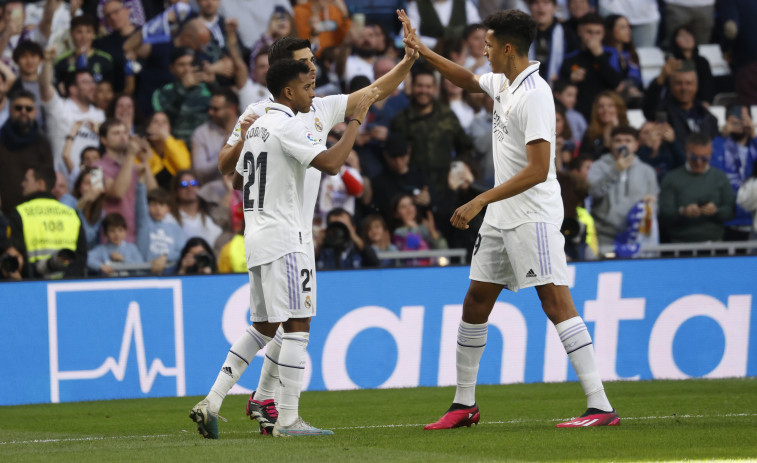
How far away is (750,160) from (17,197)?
8280 mm

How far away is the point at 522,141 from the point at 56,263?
5.50 m

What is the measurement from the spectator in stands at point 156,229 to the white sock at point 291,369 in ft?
17.7

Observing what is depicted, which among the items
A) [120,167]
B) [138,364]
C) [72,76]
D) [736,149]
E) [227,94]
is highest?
[72,76]

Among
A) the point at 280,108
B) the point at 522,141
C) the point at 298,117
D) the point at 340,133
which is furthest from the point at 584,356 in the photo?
the point at 340,133

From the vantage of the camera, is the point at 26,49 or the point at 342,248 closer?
the point at 342,248

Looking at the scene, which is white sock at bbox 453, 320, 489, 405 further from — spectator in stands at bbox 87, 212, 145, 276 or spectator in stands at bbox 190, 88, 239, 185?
spectator in stands at bbox 190, 88, 239, 185

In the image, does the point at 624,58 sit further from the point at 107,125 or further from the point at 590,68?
the point at 107,125

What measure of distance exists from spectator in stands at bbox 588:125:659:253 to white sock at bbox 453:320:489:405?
5.81m

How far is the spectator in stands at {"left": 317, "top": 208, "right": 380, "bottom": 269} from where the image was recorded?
37.5 ft

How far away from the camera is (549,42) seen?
14.2 metres

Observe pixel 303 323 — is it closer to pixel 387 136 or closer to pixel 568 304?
pixel 568 304

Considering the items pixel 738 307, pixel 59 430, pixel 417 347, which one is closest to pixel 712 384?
pixel 738 307

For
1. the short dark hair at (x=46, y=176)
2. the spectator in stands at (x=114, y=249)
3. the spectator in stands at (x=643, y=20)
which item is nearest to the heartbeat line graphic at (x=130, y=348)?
the spectator in stands at (x=114, y=249)

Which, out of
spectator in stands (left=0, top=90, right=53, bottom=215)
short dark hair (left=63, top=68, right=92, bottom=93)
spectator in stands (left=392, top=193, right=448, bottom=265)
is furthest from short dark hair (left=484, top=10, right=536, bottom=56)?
short dark hair (left=63, top=68, right=92, bottom=93)
